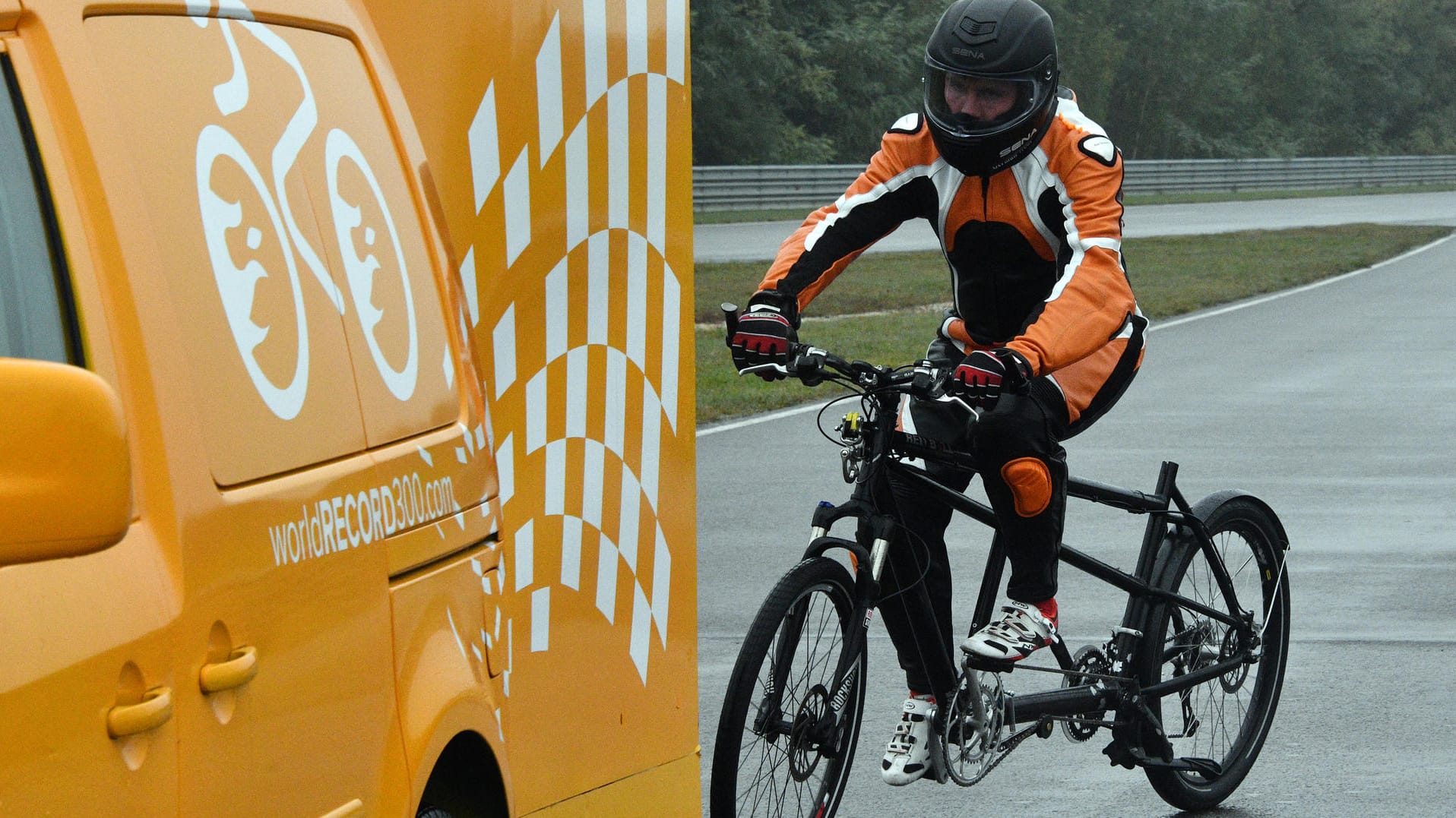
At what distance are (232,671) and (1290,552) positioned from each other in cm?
732

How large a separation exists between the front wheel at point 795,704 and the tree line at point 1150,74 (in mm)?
46236

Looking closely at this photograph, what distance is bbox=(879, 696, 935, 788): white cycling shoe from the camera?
186 inches

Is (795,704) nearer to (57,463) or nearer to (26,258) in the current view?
(26,258)

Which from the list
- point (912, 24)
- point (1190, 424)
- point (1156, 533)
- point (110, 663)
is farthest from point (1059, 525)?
point (912, 24)

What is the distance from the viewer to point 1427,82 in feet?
312

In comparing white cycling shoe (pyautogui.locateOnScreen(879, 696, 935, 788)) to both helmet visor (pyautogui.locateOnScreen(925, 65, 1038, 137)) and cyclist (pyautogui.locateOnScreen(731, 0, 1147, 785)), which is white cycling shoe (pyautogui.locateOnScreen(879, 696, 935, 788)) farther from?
helmet visor (pyautogui.locateOnScreen(925, 65, 1038, 137))

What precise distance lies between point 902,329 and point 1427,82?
8187cm

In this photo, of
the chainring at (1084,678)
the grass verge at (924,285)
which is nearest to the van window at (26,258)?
the chainring at (1084,678)

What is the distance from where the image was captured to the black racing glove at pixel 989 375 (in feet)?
14.3

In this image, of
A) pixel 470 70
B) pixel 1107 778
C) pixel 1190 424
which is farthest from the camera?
pixel 1190 424

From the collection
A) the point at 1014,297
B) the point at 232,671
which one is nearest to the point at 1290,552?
the point at 1014,297

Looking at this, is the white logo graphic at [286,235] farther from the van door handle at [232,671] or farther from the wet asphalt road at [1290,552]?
the wet asphalt road at [1290,552]

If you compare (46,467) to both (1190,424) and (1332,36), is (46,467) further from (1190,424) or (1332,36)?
(1332,36)

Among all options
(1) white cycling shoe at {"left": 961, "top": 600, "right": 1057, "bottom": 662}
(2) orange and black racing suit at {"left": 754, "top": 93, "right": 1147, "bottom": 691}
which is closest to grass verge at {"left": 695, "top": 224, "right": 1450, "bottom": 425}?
(2) orange and black racing suit at {"left": 754, "top": 93, "right": 1147, "bottom": 691}
